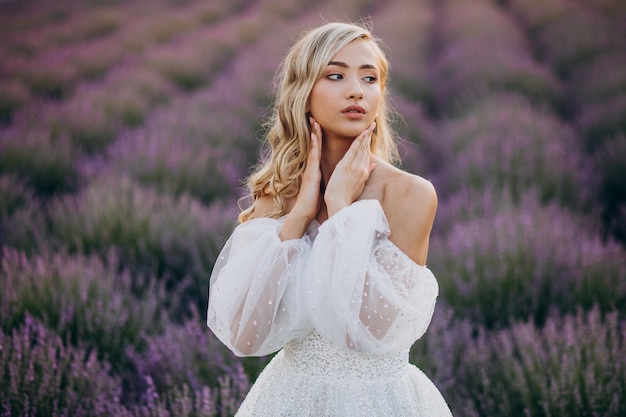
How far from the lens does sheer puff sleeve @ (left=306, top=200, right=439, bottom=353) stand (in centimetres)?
172

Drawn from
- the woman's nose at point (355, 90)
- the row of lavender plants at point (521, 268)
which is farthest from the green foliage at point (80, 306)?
the woman's nose at point (355, 90)

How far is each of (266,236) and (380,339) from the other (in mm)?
396

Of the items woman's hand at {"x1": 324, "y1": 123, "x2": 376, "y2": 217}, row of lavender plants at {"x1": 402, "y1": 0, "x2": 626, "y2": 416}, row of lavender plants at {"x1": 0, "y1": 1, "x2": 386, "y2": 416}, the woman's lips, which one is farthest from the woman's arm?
row of lavender plants at {"x1": 402, "y1": 0, "x2": 626, "y2": 416}

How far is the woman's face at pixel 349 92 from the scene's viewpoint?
191 centimetres

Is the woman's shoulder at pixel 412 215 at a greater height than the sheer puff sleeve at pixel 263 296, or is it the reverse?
the woman's shoulder at pixel 412 215

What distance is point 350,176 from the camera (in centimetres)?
188

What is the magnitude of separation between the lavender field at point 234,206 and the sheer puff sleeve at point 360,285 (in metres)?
0.70

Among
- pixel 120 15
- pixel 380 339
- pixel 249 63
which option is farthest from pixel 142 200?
pixel 120 15

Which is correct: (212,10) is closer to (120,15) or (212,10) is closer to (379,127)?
(120,15)

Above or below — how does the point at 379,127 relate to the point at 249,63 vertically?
above

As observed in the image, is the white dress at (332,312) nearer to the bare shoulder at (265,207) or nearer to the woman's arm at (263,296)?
the woman's arm at (263,296)

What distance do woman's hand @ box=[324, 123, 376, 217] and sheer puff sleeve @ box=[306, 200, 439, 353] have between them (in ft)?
0.22

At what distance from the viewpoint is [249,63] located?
9852 mm

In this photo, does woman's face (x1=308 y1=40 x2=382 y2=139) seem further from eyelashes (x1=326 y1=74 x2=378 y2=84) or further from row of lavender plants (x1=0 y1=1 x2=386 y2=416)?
row of lavender plants (x1=0 y1=1 x2=386 y2=416)
